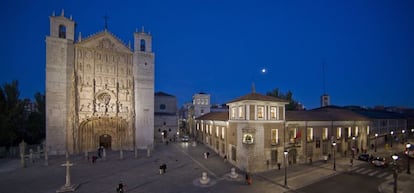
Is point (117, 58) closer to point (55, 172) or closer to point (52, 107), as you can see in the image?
point (52, 107)

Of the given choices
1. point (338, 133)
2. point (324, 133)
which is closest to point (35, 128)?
point (324, 133)

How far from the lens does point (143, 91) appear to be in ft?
144

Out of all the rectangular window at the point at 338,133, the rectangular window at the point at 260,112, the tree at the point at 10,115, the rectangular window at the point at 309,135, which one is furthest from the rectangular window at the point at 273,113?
the tree at the point at 10,115

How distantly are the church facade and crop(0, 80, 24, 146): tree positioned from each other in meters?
6.17

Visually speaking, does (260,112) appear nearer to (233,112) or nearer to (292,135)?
(233,112)

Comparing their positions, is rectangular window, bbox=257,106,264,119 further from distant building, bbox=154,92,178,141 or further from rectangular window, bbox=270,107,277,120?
distant building, bbox=154,92,178,141

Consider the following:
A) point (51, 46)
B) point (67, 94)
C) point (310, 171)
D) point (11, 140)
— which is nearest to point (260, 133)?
point (310, 171)

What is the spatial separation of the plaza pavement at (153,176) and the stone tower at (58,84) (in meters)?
4.92

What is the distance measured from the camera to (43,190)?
63.9ft

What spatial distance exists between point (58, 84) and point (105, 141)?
13.5 meters

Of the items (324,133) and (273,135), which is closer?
(273,135)

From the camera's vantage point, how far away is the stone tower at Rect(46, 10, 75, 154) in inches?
1417

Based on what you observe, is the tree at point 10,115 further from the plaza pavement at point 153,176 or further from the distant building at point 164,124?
the distant building at point 164,124

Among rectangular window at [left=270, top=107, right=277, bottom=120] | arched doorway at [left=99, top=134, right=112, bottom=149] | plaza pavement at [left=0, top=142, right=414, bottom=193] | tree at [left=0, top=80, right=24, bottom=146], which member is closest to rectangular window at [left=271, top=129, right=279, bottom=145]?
rectangular window at [left=270, top=107, right=277, bottom=120]
